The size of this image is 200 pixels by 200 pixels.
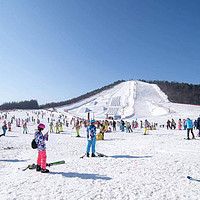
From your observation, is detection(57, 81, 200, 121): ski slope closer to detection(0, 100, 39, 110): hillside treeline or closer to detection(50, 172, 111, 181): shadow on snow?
detection(50, 172, 111, 181): shadow on snow

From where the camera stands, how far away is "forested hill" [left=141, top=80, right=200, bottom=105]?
60.0m

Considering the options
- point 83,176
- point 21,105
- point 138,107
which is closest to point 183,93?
point 138,107

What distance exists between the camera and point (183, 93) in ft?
224

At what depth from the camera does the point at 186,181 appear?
371cm

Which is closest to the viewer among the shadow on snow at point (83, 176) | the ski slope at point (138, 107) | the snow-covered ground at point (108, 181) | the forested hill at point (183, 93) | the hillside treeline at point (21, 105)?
the snow-covered ground at point (108, 181)

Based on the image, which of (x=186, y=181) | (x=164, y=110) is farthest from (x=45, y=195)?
(x=164, y=110)

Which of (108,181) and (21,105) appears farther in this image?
(21,105)

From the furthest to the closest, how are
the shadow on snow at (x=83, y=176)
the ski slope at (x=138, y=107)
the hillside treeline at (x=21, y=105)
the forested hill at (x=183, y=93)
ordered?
the hillside treeline at (x=21, y=105), the forested hill at (x=183, y=93), the ski slope at (x=138, y=107), the shadow on snow at (x=83, y=176)

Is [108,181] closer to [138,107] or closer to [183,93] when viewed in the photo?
[138,107]

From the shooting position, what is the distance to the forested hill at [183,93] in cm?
5997

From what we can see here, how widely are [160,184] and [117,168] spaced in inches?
58.3

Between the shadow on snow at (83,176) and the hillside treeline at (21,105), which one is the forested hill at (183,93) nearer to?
the shadow on snow at (83,176)

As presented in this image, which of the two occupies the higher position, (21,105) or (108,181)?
(21,105)

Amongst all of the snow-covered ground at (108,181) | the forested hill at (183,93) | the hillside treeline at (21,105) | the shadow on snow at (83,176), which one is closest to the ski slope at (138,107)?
the forested hill at (183,93)
